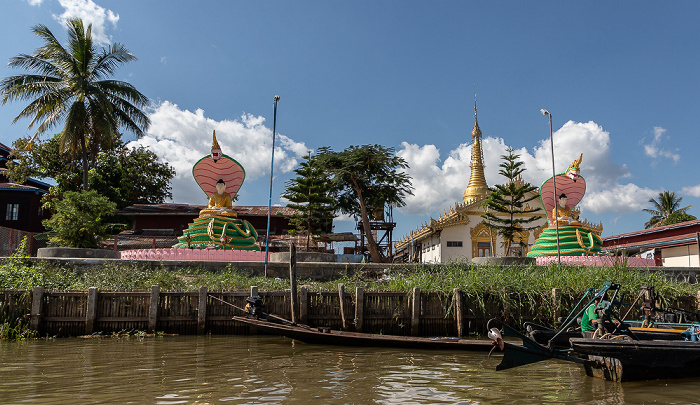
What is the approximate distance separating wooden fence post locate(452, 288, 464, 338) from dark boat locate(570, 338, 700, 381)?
430cm

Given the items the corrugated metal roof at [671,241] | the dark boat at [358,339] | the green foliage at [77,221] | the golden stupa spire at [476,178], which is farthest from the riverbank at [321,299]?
the golden stupa spire at [476,178]

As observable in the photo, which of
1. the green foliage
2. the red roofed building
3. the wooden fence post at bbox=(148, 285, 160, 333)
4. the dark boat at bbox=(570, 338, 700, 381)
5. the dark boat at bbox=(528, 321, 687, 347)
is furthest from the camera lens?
the red roofed building

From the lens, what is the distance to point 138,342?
1141 cm

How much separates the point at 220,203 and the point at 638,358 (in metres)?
15.5

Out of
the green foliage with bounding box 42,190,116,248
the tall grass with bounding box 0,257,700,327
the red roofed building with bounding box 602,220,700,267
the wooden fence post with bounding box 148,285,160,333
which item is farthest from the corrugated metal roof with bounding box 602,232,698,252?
the green foliage with bounding box 42,190,116,248

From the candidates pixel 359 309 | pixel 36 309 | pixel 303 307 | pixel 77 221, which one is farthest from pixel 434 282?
pixel 77 221

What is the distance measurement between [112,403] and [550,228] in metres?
18.0

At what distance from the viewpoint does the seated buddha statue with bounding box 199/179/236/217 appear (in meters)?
19.3

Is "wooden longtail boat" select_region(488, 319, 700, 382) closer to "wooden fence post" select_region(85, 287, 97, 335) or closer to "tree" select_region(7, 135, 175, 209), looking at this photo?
"wooden fence post" select_region(85, 287, 97, 335)

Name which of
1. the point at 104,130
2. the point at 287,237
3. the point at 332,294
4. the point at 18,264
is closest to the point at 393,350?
the point at 332,294

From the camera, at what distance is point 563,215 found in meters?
20.7

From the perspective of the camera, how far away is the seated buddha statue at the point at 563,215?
66.5 ft

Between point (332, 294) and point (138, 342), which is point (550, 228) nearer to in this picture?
point (332, 294)

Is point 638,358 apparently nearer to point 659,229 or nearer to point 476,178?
point 659,229
